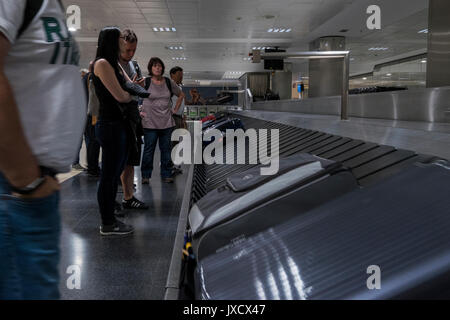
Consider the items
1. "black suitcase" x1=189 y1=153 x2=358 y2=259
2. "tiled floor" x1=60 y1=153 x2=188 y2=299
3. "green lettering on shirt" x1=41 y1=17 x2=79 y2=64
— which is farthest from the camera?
"tiled floor" x1=60 y1=153 x2=188 y2=299

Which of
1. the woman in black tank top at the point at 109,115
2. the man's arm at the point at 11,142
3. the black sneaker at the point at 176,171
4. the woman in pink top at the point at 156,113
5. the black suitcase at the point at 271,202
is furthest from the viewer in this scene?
the black sneaker at the point at 176,171

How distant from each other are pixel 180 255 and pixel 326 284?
0.76m

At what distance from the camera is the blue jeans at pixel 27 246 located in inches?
29.8

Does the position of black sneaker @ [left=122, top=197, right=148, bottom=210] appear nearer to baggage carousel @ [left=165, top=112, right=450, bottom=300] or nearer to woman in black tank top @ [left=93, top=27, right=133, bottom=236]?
woman in black tank top @ [left=93, top=27, right=133, bottom=236]

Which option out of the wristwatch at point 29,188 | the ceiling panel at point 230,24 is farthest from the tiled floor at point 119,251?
the ceiling panel at point 230,24

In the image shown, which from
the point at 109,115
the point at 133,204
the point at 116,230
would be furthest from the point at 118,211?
the point at 109,115

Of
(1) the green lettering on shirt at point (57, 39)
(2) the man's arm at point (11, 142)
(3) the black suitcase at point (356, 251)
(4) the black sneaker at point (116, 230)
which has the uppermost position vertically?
(1) the green lettering on shirt at point (57, 39)

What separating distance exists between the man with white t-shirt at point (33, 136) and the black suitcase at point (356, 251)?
1.39 feet

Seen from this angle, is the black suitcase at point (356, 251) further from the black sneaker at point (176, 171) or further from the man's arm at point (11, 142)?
the black sneaker at point (176, 171)

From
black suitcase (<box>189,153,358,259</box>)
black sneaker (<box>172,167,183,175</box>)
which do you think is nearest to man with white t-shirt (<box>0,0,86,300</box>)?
black suitcase (<box>189,153,358,259</box>)

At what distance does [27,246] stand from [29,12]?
0.51 m

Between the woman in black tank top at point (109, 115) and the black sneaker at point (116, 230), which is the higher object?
the woman in black tank top at point (109, 115)

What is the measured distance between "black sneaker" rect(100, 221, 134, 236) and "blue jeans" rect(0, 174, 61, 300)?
1814 millimetres

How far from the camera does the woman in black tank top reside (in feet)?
8.00
